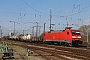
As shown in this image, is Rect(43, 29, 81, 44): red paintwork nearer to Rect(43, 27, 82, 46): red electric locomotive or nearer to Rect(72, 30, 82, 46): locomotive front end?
Rect(43, 27, 82, 46): red electric locomotive

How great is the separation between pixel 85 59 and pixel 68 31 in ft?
81.1

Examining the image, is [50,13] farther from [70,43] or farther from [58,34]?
[70,43]

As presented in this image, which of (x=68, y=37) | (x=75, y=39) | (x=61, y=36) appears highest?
(x=61, y=36)

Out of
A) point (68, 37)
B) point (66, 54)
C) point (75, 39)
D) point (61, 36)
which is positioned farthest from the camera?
point (61, 36)

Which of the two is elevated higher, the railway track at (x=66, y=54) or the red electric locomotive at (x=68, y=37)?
the red electric locomotive at (x=68, y=37)

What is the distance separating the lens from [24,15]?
172 ft

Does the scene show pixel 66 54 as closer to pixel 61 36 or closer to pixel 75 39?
pixel 75 39

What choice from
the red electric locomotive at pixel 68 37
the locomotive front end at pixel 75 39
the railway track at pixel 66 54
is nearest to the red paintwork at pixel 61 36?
the red electric locomotive at pixel 68 37

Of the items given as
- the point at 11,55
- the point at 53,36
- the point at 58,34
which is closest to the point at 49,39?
the point at 53,36

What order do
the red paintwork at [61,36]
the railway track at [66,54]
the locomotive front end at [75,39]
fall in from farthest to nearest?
1. the red paintwork at [61,36]
2. the locomotive front end at [75,39]
3. the railway track at [66,54]

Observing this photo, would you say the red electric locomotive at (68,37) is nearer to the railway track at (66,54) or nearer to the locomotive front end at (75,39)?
the locomotive front end at (75,39)

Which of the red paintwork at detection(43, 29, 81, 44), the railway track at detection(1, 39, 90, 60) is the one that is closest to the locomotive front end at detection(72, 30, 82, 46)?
the red paintwork at detection(43, 29, 81, 44)

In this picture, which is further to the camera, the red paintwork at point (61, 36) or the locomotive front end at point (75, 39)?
the red paintwork at point (61, 36)

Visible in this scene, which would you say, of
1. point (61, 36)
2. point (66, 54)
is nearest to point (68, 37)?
point (61, 36)
